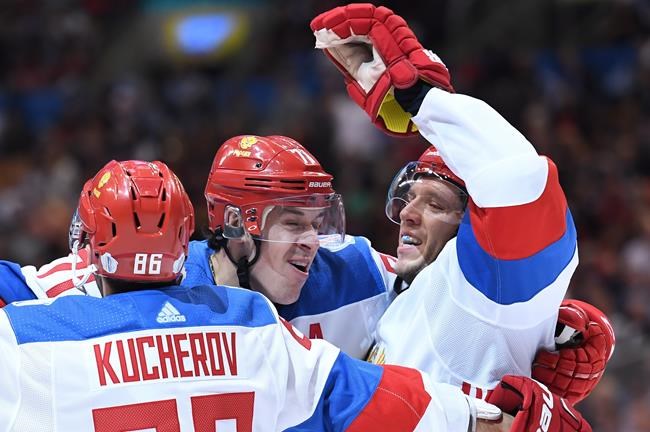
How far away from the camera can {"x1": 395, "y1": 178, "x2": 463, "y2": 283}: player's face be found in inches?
141

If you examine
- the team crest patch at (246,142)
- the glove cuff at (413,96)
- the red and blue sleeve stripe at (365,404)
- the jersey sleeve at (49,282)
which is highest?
the glove cuff at (413,96)

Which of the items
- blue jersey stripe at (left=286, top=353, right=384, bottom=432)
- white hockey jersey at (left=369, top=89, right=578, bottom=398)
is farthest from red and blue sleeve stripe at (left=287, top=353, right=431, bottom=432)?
white hockey jersey at (left=369, top=89, right=578, bottom=398)

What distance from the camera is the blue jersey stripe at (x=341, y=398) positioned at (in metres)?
2.90

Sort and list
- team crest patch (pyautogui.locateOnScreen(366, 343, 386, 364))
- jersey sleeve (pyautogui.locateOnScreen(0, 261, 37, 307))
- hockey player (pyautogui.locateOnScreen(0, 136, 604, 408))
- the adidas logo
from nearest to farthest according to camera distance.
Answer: the adidas logo → jersey sleeve (pyautogui.locateOnScreen(0, 261, 37, 307)) → team crest patch (pyautogui.locateOnScreen(366, 343, 386, 364)) → hockey player (pyautogui.locateOnScreen(0, 136, 604, 408))

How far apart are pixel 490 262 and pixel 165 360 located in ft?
2.96

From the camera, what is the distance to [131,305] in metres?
2.82

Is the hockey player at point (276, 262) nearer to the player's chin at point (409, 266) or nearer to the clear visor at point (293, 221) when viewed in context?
the clear visor at point (293, 221)

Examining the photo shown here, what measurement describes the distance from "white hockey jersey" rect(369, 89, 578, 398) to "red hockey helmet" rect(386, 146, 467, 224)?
331 mm

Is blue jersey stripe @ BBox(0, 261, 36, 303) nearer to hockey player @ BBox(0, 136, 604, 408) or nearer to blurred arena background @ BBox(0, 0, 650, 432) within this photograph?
hockey player @ BBox(0, 136, 604, 408)

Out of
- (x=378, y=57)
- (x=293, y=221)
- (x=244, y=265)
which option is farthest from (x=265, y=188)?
(x=378, y=57)

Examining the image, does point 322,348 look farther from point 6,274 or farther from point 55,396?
point 6,274

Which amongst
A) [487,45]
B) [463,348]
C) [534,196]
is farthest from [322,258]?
[487,45]

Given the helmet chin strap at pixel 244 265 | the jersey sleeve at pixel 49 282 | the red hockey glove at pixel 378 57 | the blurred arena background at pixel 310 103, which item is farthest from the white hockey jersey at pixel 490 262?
the blurred arena background at pixel 310 103

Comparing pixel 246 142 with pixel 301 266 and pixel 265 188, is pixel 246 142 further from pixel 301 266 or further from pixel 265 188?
pixel 301 266
